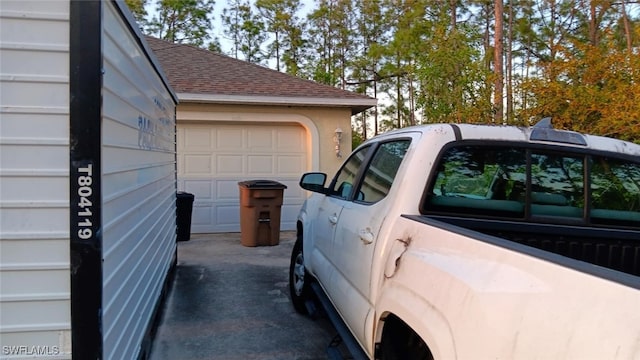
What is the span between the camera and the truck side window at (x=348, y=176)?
388cm

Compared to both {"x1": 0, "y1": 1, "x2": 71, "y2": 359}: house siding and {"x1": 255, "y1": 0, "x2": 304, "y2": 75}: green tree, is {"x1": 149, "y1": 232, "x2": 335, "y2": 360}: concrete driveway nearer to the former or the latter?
{"x1": 0, "y1": 1, "x2": 71, "y2": 359}: house siding

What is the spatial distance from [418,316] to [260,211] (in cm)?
694

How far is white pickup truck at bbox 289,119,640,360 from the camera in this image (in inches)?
54.9

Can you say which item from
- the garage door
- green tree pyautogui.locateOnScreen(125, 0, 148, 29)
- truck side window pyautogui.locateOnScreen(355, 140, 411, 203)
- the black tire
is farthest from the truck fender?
green tree pyautogui.locateOnScreen(125, 0, 148, 29)

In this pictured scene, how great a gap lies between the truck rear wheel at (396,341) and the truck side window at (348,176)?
4.85 feet

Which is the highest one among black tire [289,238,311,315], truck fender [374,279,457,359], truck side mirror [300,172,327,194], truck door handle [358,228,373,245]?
truck side mirror [300,172,327,194]

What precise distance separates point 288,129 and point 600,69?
6249 millimetres

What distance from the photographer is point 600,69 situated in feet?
27.1

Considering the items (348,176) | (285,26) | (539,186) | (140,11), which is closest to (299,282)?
(348,176)

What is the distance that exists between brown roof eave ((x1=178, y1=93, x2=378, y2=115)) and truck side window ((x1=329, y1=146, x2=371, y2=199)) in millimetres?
5837

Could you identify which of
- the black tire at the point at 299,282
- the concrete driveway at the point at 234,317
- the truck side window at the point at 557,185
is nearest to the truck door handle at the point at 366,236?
the truck side window at the point at 557,185

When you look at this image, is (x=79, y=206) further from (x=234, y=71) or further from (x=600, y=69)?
(x=234, y=71)

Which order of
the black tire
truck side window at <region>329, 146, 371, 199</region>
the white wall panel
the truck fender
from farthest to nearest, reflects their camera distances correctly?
the black tire
truck side window at <region>329, 146, 371, 199</region>
the white wall panel
the truck fender

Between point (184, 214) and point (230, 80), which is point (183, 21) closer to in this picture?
point (230, 80)
